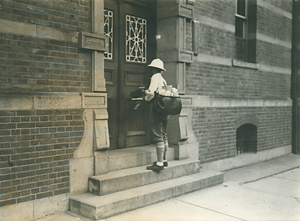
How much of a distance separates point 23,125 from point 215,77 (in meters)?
4.98

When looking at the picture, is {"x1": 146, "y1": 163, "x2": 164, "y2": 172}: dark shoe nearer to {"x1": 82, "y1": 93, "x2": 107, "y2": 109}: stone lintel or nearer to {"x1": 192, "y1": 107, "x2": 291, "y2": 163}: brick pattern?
{"x1": 82, "y1": 93, "x2": 107, "y2": 109}: stone lintel

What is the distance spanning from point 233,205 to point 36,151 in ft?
10.6

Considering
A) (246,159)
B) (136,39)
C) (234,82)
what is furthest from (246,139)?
(136,39)

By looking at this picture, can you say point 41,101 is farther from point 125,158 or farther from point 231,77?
point 231,77

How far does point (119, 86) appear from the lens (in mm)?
6383

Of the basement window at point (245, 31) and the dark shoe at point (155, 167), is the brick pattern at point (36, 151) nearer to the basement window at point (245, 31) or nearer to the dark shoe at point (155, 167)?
the dark shoe at point (155, 167)

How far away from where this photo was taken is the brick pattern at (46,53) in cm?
425

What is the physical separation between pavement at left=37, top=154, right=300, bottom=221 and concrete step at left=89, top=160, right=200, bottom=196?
0.48m

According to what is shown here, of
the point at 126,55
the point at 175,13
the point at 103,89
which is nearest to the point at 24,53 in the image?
the point at 103,89

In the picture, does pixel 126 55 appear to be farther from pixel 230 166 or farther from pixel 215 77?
pixel 230 166

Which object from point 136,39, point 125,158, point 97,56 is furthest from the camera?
point 136,39

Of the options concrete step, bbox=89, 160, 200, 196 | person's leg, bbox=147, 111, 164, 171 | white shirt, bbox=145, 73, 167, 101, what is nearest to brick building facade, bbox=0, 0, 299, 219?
concrete step, bbox=89, 160, 200, 196

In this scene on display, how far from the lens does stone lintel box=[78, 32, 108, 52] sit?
496cm

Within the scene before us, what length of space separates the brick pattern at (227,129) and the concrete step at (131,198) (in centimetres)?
158
